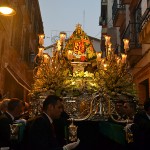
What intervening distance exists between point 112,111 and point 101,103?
34 cm

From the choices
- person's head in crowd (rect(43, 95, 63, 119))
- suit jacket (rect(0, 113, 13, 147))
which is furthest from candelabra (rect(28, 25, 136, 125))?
person's head in crowd (rect(43, 95, 63, 119))

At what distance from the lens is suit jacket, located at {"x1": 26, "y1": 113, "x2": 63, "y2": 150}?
3188 millimetres

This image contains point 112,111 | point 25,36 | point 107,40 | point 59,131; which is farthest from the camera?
point 25,36

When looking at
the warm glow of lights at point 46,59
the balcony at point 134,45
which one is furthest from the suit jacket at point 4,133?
the balcony at point 134,45

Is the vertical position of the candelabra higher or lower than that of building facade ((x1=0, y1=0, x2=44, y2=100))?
lower

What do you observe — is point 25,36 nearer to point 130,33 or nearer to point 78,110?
point 130,33

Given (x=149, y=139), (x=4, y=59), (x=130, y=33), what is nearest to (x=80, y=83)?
(x=149, y=139)

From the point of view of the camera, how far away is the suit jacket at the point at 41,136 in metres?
3.19

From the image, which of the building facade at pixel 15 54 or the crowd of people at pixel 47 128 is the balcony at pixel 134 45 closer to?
the building facade at pixel 15 54

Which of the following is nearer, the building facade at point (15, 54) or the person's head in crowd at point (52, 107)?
the person's head in crowd at point (52, 107)

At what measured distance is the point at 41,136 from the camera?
322cm

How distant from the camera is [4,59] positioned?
11.3 m

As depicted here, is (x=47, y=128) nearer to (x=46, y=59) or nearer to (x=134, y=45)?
(x=46, y=59)

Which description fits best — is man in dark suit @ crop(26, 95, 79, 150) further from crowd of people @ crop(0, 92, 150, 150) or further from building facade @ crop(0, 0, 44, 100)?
building facade @ crop(0, 0, 44, 100)
